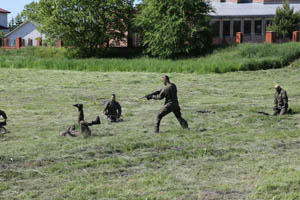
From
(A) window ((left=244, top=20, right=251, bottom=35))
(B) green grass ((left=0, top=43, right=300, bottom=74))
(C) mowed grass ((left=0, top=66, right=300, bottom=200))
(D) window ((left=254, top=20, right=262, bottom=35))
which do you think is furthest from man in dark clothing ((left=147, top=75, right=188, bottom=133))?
(A) window ((left=244, top=20, right=251, bottom=35))

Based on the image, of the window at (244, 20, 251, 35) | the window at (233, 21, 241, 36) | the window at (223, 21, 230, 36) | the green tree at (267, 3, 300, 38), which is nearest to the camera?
the green tree at (267, 3, 300, 38)

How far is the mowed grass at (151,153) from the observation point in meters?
8.51

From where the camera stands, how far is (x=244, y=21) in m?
54.0

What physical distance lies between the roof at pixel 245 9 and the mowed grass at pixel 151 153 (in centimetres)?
3317

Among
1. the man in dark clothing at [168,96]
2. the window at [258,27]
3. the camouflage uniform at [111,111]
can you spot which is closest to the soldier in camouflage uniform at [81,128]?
the man in dark clothing at [168,96]

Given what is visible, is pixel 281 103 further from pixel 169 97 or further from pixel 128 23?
pixel 128 23

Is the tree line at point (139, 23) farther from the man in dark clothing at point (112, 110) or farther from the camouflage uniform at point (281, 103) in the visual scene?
the man in dark clothing at point (112, 110)

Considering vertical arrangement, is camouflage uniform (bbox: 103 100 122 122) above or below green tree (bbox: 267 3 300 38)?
below

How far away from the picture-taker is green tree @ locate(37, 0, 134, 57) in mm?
50469

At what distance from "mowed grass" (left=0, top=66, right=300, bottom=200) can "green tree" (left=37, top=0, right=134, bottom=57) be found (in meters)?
29.2

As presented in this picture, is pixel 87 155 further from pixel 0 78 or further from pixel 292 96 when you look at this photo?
pixel 0 78

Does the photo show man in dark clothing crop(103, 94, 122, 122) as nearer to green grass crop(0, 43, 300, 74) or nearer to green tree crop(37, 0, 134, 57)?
green grass crop(0, 43, 300, 74)

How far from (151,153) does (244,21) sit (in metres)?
44.7

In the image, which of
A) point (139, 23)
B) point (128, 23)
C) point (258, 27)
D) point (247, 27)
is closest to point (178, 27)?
point (139, 23)
